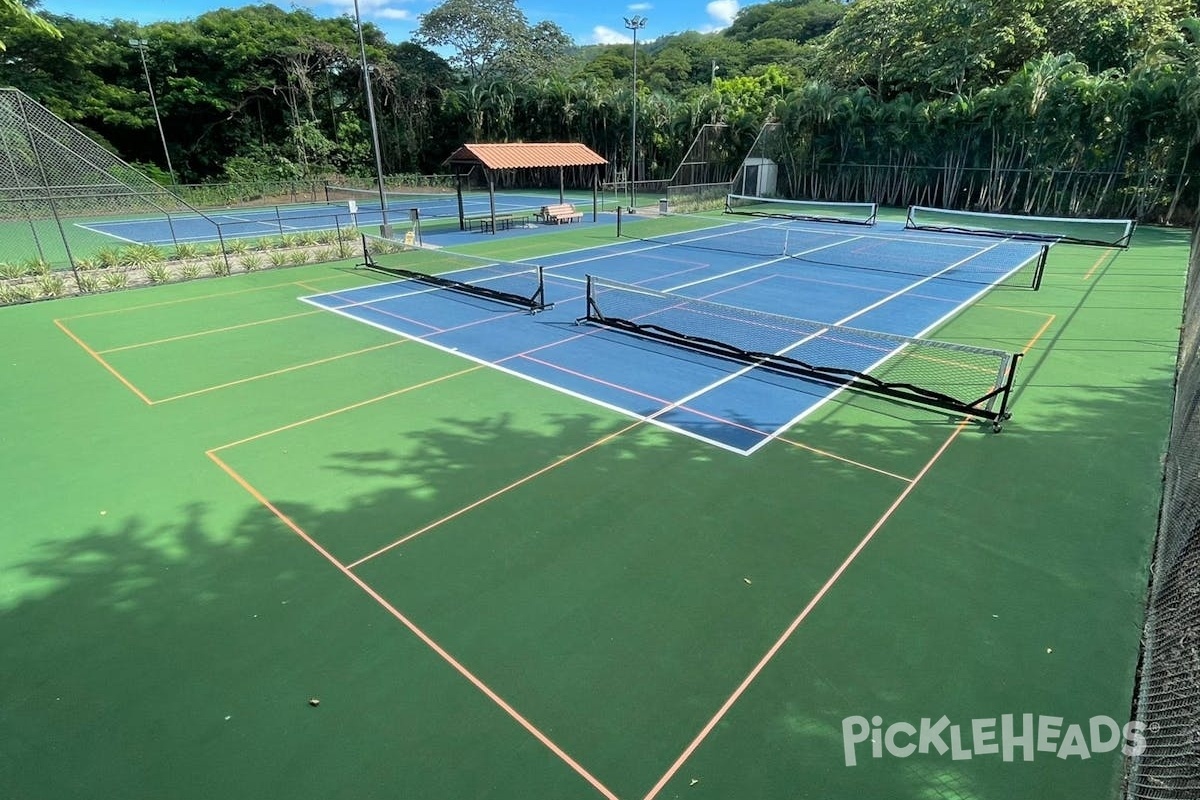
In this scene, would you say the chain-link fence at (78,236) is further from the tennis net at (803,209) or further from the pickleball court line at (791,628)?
the tennis net at (803,209)

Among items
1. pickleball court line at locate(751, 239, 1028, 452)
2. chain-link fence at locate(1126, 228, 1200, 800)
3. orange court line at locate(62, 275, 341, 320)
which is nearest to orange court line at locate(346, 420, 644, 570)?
pickleball court line at locate(751, 239, 1028, 452)

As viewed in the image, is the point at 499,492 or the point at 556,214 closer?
the point at 499,492

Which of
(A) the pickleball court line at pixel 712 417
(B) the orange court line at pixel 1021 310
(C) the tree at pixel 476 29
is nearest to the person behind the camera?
(A) the pickleball court line at pixel 712 417

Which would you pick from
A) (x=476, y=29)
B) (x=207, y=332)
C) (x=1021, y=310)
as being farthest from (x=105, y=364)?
(x=476, y=29)

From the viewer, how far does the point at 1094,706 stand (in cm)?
439

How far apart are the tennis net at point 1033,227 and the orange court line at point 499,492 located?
71.6ft

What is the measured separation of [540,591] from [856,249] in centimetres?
2020

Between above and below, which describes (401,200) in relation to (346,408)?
above

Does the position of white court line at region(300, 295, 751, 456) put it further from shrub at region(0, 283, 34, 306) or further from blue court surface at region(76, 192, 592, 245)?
blue court surface at region(76, 192, 592, 245)

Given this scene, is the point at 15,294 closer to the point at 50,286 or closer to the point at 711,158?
the point at 50,286

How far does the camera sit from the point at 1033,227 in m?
28.3

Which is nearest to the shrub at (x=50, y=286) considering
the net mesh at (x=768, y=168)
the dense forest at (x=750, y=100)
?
the dense forest at (x=750, y=100)

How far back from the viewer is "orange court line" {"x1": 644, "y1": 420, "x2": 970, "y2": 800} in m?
4.02

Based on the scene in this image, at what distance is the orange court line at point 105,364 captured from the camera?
9.68 metres
